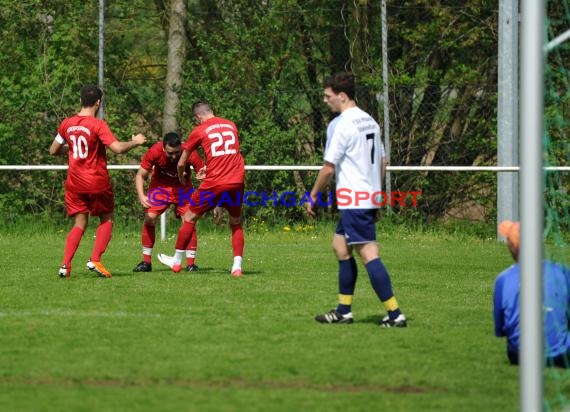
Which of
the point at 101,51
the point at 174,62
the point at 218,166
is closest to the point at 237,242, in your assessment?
the point at 218,166

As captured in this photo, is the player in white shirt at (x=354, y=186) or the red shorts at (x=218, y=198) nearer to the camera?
the player in white shirt at (x=354, y=186)

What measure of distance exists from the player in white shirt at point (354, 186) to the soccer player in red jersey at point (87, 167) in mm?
3586

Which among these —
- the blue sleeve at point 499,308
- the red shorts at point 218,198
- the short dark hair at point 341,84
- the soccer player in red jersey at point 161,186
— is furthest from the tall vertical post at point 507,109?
the blue sleeve at point 499,308

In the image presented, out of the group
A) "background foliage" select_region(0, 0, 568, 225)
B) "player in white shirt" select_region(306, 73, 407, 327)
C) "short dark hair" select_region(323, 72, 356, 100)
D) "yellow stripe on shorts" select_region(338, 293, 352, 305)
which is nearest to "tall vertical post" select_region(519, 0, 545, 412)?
"player in white shirt" select_region(306, 73, 407, 327)

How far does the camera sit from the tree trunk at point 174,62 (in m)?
22.0

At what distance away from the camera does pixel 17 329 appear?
927 centimetres

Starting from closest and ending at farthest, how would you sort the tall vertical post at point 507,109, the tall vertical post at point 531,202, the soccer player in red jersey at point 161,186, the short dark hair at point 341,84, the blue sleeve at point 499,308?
the tall vertical post at point 531,202
the blue sleeve at point 499,308
the short dark hair at point 341,84
the soccer player in red jersey at point 161,186
the tall vertical post at point 507,109

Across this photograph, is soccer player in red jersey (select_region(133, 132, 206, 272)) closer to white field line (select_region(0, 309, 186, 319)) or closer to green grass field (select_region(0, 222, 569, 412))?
green grass field (select_region(0, 222, 569, 412))

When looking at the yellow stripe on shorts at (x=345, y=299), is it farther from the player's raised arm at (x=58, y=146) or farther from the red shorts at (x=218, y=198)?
the player's raised arm at (x=58, y=146)

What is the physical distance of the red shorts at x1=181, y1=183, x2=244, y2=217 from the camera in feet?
43.8

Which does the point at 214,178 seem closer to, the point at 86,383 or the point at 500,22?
the point at 86,383

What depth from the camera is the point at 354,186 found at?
952 cm

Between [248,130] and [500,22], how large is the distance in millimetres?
4763

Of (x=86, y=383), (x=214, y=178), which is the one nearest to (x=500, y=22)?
(x=214, y=178)
